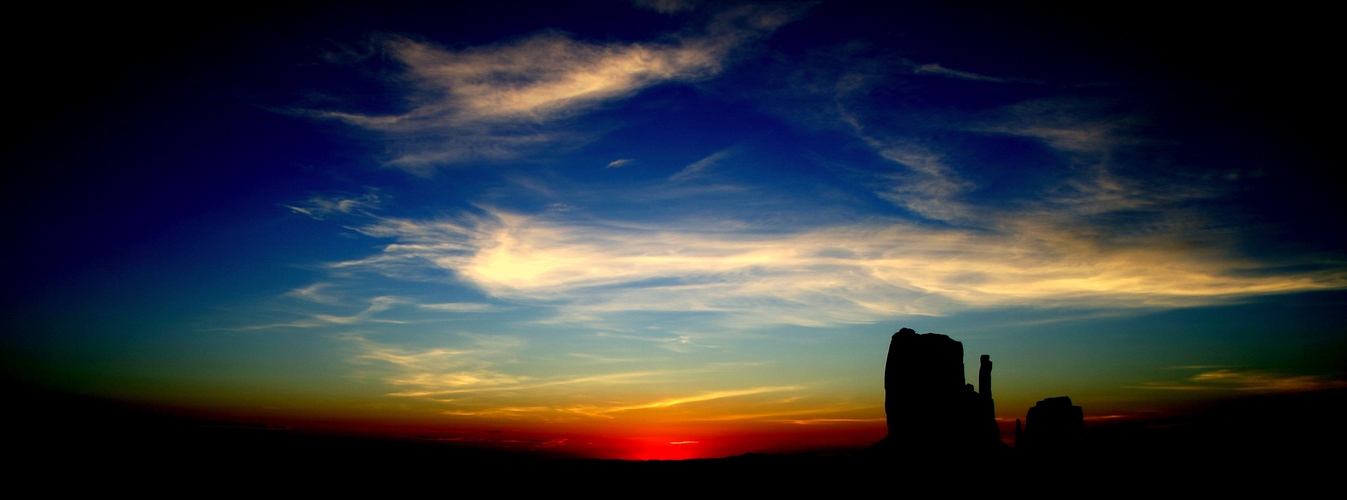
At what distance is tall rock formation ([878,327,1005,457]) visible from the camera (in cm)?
5869

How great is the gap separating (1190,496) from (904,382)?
49.8 m

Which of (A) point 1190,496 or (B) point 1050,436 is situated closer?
(B) point 1050,436

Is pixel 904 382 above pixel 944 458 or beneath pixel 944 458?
above

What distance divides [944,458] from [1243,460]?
96195 mm

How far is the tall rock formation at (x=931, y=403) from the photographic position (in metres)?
58.7

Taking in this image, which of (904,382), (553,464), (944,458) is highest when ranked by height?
(904,382)

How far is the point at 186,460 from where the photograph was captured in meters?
81.7

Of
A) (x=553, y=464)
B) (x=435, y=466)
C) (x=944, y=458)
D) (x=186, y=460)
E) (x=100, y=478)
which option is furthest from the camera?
(x=553, y=464)

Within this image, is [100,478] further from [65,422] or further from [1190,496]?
[1190,496]

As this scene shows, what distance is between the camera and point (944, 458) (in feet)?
189

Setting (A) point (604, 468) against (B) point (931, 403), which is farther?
(A) point (604, 468)

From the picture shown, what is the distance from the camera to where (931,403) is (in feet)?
193

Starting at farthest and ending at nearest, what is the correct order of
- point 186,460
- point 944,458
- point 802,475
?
point 802,475 < point 186,460 < point 944,458

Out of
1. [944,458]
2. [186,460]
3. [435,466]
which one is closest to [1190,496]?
[944,458]
